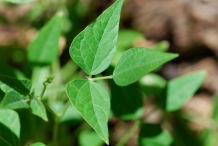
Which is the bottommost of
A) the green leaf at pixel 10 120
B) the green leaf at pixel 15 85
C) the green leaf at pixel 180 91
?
the green leaf at pixel 180 91

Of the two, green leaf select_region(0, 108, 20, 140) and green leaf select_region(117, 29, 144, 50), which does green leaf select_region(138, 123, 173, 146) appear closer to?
green leaf select_region(0, 108, 20, 140)

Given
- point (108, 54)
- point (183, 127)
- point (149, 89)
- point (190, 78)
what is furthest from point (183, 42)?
point (108, 54)

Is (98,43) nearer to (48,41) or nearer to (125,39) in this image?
(48,41)

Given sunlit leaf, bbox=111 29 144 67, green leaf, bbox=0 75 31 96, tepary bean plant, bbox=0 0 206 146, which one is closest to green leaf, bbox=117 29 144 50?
sunlit leaf, bbox=111 29 144 67

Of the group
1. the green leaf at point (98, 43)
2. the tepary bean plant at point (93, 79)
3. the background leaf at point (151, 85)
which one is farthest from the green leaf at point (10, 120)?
the background leaf at point (151, 85)

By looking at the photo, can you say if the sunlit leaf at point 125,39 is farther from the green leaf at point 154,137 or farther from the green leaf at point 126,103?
the green leaf at point 154,137

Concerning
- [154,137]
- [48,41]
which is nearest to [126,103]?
[154,137]

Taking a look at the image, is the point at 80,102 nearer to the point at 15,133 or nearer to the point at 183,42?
the point at 15,133
